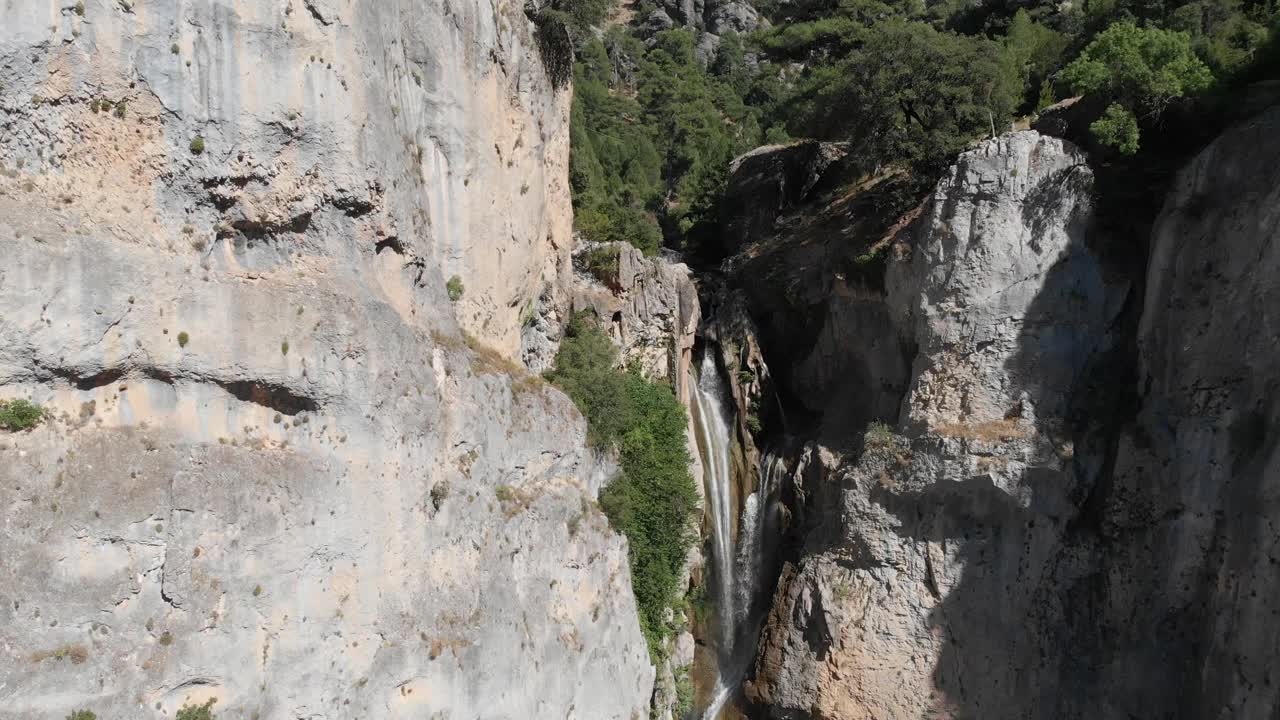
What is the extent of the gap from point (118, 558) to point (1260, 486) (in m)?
18.7

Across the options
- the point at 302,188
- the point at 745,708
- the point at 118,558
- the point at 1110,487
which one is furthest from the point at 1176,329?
the point at 118,558

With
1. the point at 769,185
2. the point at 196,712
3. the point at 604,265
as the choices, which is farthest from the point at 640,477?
the point at 769,185

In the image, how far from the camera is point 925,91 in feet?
84.8

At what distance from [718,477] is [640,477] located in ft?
13.9

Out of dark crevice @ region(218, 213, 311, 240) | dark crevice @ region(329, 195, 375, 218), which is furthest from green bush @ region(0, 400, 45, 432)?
dark crevice @ region(329, 195, 375, 218)

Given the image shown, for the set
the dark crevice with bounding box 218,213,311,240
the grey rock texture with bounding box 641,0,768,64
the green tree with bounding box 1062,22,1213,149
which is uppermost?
the grey rock texture with bounding box 641,0,768,64

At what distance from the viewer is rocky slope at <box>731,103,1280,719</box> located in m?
18.8

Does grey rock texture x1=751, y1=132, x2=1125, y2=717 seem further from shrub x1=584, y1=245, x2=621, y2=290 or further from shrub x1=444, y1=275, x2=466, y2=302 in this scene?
shrub x1=444, y1=275, x2=466, y2=302

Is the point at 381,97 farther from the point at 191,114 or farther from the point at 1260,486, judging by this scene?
the point at 1260,486

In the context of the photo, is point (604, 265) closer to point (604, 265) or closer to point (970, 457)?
point (604, 265)

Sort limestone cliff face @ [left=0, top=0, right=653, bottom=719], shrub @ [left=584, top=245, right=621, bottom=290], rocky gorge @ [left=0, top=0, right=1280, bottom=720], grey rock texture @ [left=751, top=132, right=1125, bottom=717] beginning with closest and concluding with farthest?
limestone cliff face @ [left=0, top=0, right=653, bottom=719], rocky gorge @ [left=0, top=0, right=1280, bottom=720], grey rock texture @ [left=751, top=132, right=1125, bottom=717], shrub @ [left=584, top=245, right=621, bottom=290]

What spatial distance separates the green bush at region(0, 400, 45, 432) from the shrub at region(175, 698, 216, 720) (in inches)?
181

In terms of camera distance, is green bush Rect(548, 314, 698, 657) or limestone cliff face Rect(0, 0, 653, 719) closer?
limestone cliff face Rect(0, 0, 653, 719)

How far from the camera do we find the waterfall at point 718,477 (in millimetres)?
25953
